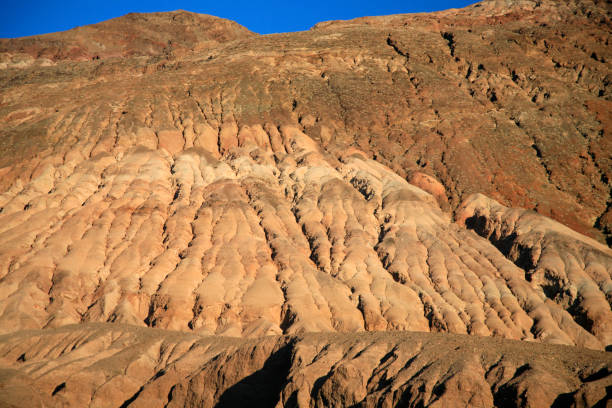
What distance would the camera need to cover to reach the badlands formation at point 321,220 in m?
33.3

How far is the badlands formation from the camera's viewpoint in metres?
33.3

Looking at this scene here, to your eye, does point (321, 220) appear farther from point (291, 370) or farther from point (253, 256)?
point (291, 370)

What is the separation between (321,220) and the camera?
61875mm

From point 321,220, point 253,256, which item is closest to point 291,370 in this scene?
point 253,256

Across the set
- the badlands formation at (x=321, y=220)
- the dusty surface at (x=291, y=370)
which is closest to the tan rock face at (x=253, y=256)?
the badlands formation at (x=321, y=220)

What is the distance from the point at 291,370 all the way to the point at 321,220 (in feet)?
102

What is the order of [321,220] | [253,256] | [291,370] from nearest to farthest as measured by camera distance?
[291,370]
[253,256]
[321,220]

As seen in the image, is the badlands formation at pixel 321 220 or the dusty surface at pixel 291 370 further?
the badlands formation at pixel 321 220

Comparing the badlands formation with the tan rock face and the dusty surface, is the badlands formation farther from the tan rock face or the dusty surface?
the tan rock face

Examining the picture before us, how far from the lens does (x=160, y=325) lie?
48250 millimetres

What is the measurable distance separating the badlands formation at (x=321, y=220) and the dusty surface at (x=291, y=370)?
4.9 inches

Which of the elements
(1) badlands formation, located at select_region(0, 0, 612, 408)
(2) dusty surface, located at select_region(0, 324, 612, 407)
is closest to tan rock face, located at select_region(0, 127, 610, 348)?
(1) badlands formation, located at select_region(0, 0, 612, 408)

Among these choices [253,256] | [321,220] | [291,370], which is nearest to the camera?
[291,370]

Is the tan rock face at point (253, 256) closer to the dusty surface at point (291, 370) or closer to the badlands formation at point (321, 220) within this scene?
the badlands formation at point (321, 220)
